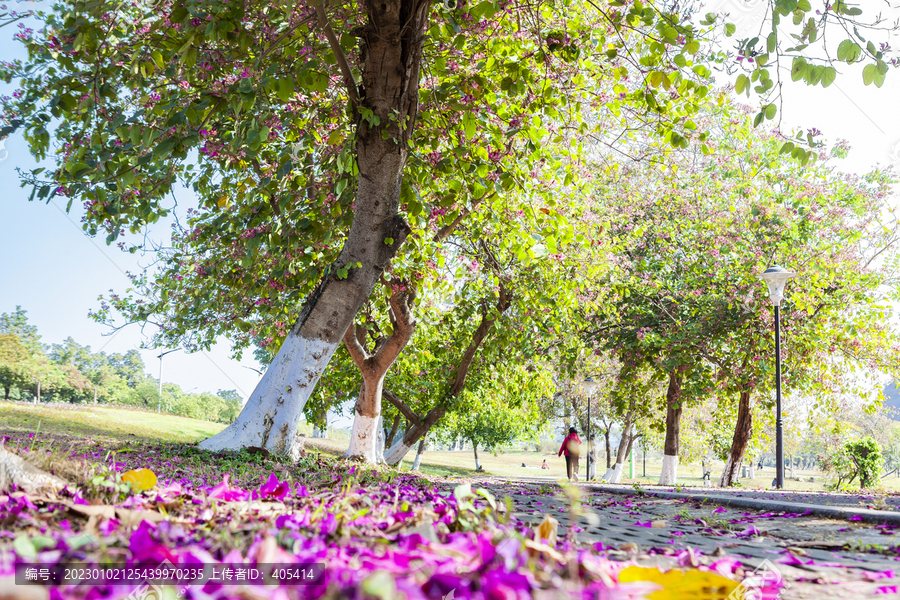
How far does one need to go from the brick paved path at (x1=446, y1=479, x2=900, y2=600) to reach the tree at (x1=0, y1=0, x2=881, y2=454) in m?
3.39

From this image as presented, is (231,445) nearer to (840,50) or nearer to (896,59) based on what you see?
(840,50)

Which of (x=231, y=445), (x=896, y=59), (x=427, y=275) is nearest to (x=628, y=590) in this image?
(x=896, y=59)

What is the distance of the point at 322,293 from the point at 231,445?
2008 millimetres

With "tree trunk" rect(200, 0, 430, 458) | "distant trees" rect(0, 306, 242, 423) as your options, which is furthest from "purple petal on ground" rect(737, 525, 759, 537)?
"distant trees" rect(0, 306, 242, 423)

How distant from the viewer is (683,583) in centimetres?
165

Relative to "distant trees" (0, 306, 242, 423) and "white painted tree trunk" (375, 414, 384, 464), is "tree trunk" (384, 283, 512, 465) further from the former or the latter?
"distant trees" (0, 306, 242, 423)

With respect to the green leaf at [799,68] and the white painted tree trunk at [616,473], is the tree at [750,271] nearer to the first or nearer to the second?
the green leaf at [799,68]

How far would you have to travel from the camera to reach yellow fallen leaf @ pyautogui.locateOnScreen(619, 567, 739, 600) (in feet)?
5.26

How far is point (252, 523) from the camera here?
7.34 ft

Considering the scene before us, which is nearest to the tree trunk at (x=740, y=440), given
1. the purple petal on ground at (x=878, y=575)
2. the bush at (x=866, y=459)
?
the bush at (x=866, y=459)

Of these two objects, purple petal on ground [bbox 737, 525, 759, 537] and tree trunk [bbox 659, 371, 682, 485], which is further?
tree trunk [bbox 659, 371, 682, 485]

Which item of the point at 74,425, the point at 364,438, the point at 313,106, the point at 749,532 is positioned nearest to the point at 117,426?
the point at 74,425

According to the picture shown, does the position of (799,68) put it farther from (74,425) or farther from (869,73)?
(74,425)

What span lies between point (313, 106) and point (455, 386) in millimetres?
9224
